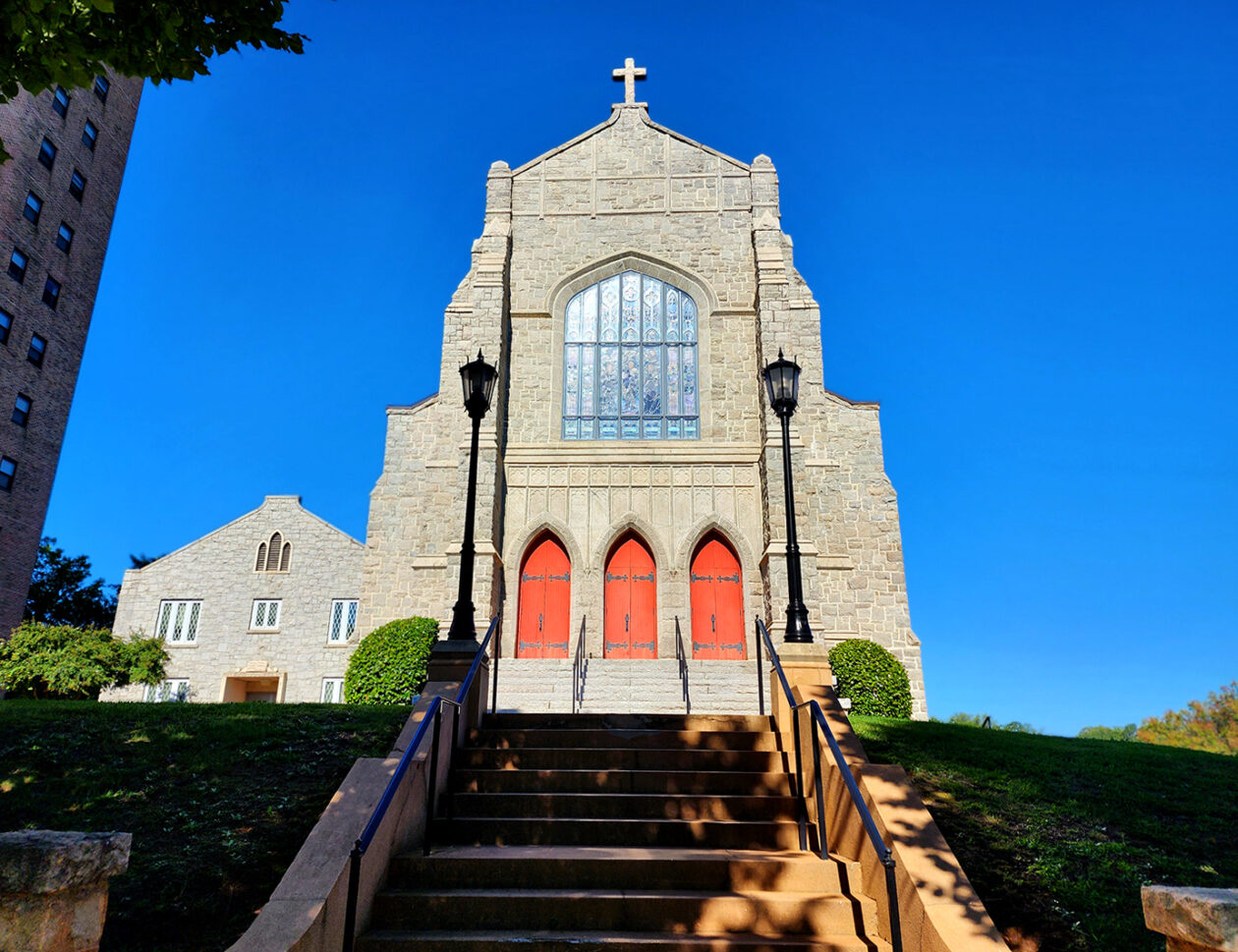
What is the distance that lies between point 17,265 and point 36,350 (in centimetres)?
259

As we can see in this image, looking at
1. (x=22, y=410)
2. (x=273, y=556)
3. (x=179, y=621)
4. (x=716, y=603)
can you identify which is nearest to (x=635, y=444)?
(x=716, y=603)

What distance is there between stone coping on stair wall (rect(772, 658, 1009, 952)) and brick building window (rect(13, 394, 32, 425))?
89.4ft

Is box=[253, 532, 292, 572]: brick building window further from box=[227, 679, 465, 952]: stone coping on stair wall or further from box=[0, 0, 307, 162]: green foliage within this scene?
box=[227, 679, 465, 952]: stone coping on stair wall

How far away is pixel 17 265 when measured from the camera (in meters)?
25.9

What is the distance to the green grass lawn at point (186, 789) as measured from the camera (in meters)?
5.48

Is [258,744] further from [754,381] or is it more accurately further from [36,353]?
[36,353]

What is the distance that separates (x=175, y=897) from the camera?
5.53 metres

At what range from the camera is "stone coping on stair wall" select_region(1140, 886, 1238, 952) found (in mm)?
3029

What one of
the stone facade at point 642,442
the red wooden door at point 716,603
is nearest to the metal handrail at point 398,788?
the stone facade at point 642,442

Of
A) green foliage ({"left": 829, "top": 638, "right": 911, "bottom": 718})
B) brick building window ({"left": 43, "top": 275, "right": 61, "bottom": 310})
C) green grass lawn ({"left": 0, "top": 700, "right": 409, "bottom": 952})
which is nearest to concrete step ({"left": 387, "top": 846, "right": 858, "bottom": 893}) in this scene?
green grass lawn ({"left": 0, "top": 700, "right": 409, "bottom": 952})

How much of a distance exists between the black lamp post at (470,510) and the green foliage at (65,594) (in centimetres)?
3640

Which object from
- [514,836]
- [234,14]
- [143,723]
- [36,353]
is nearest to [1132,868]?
[514,836]

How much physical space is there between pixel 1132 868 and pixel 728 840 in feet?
10.1

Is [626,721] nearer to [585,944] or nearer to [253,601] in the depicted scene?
[585,944]
